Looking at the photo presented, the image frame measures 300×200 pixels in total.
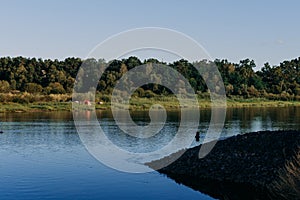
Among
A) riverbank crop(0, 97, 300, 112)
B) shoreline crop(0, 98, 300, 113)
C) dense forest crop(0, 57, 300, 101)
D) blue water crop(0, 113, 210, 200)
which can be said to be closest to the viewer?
blue water crop(0, 113, 210, 200)

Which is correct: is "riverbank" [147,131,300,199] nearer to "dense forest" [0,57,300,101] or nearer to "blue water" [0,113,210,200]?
"blue water" [0,113,210,200]

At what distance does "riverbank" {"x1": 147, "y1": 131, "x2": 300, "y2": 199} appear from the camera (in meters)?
32.1

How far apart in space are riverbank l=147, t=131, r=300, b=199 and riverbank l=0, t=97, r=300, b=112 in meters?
81.5

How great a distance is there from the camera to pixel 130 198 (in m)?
30.2

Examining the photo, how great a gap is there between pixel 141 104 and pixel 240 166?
96.3 metres

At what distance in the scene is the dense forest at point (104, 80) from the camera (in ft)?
485

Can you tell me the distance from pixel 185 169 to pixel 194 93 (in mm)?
121105

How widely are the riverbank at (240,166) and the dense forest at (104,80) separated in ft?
314

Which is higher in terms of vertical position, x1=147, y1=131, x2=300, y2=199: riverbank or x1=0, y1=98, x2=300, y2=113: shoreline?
x1=0, y1=98, x2=300, y2=113: shoreline

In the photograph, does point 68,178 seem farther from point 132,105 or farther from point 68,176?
point 132,105

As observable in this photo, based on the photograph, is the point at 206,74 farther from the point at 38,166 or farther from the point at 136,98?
the point at 38,166

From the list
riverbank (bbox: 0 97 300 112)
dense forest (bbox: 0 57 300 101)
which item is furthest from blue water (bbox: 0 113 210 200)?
dense forest (bbox: 0 57 300 101)

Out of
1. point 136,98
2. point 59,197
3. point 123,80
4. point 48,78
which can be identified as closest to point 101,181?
point 59,197

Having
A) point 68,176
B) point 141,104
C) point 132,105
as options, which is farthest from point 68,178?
point 141,104
